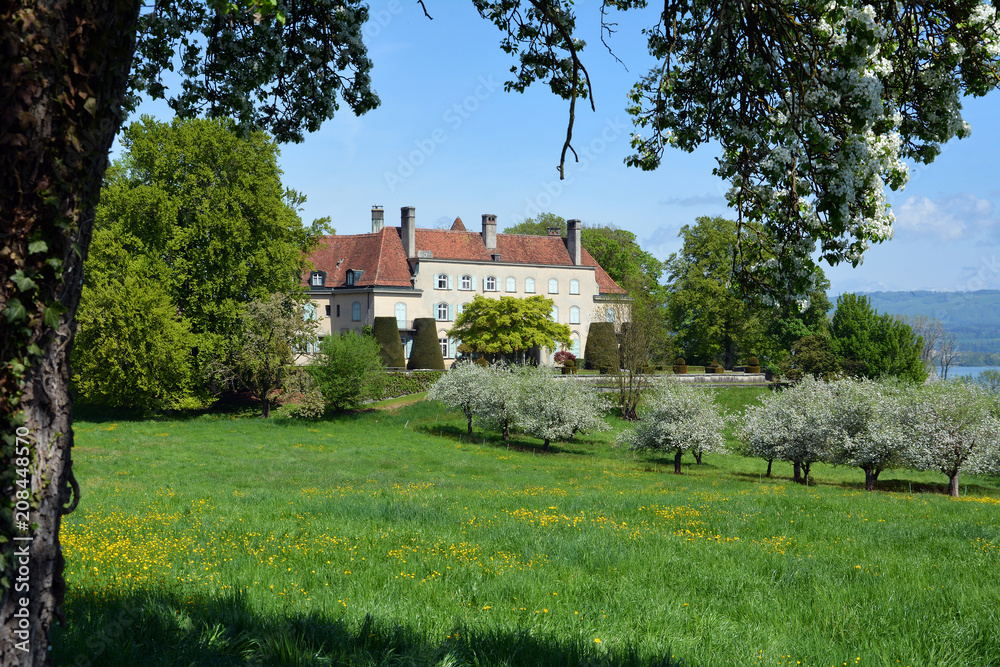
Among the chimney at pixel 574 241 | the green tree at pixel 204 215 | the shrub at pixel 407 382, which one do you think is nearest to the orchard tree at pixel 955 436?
the shrub at pixel 407 382

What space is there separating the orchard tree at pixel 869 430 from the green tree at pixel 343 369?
27104 mm

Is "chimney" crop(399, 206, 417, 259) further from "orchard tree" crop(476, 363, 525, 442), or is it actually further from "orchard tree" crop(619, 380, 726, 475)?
"orchard tree" crop(619, 380, 726, 475)

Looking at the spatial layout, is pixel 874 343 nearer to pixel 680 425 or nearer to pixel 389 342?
pixel 680 425

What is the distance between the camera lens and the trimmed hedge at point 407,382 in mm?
52312

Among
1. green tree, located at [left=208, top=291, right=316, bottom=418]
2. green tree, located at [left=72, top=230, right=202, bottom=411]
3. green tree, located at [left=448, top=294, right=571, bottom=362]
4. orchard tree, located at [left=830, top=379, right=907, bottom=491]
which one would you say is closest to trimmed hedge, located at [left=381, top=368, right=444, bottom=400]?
green tree, located at [left=448, top=294, right=571, bottom=362]

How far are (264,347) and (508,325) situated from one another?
77.1 ft

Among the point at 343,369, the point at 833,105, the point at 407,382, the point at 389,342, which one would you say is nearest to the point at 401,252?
the point at 389,342

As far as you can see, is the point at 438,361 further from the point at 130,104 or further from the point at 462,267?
the point at 130,104

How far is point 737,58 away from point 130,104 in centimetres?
621

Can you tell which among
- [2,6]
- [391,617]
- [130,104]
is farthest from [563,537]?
[2,6]

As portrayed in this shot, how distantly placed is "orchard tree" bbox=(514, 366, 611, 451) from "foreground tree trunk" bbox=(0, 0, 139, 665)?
37.0m

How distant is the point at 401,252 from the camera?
69938 millimetres

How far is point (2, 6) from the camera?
3.07 meters

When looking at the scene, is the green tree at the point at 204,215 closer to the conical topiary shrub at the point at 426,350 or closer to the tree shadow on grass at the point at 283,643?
the conical topiary shrub at the point at 426,350
